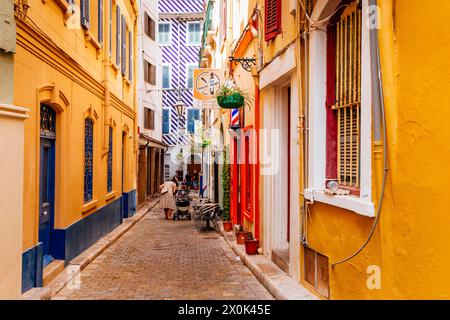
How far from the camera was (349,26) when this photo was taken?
5.82 meters

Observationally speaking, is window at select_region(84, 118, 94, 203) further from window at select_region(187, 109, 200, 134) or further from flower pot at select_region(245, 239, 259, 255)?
window at select_region(187, 109, 200, 134)

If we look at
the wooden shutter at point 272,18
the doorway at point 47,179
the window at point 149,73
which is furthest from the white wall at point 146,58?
the doorway at point 47,179

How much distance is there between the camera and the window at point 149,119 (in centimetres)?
2788

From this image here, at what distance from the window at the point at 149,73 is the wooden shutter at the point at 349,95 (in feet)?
71.5

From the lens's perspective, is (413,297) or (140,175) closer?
(413,297)

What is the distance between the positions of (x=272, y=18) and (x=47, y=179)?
497 centimetres

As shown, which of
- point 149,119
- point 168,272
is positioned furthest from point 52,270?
point 149,119

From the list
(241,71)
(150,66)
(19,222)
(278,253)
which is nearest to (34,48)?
(19,222)

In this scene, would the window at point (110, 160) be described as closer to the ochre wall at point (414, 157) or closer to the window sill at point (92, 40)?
the window sill at point (92, 40)

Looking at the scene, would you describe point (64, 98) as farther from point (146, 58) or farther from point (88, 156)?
point (146, 58)

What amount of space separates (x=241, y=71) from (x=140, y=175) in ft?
40.8

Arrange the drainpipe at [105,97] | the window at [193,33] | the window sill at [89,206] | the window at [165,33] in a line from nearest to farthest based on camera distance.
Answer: the window sill at [89,206] < the drainpipe at [105,97] < the window at [165,33] < the window at [193,33]
